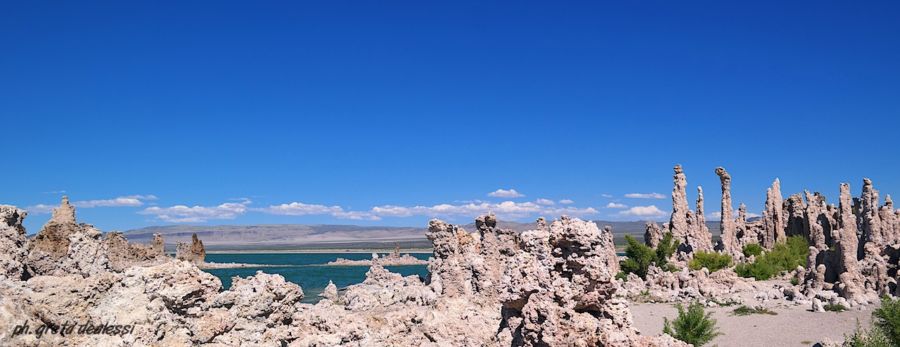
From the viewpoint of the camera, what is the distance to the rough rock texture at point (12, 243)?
640 cm

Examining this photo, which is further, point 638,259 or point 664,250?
point 664,250

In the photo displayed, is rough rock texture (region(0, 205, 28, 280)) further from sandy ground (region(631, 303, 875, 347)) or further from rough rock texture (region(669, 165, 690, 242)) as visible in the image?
rough rock texture (region(669, 165, 690, 242))

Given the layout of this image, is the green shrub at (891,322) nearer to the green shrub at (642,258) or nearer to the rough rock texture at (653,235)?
the green shrub at (642,258)

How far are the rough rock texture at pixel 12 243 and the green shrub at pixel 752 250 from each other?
37086 mm

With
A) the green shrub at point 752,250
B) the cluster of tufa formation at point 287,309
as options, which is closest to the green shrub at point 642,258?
the green shrub at point 752,250

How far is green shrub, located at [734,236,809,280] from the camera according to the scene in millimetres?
30969

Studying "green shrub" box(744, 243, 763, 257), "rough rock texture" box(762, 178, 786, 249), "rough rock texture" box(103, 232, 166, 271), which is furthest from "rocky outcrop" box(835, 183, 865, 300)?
"rough rock texture" box(103, 232, 166, 271)

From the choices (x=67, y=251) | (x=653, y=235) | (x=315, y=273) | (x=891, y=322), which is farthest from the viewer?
(x=315, y=273)

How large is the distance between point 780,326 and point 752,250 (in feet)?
76.7

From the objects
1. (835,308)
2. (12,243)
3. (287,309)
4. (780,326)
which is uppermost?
(12,243)

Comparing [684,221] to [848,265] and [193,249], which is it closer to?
[848,265]

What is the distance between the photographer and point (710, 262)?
33312 mm

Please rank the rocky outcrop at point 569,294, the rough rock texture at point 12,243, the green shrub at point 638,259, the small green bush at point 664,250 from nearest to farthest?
the rocky outcrop at point 569,294 < the rough rock texture at point 12,243 < the green shrub at point 638,259 < the small green bush at point 664,250

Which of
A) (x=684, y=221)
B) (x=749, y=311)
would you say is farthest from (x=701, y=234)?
(x=749, y=311)
